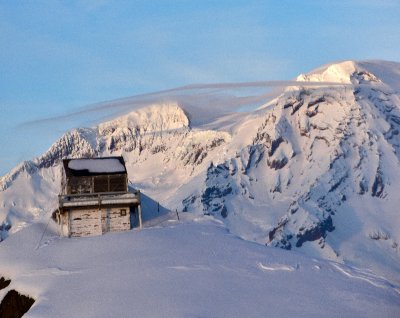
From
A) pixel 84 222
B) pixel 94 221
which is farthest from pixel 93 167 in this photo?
pixel 84 222

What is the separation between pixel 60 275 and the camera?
56312 mm

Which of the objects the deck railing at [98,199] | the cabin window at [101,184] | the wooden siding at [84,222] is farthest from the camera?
the cabin window at [101,184]

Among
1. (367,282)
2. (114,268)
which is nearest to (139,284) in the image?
(114,268)

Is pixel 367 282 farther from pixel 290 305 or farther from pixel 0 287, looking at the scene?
pixel 0 287

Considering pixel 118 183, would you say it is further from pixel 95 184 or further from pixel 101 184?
pixel 95 184

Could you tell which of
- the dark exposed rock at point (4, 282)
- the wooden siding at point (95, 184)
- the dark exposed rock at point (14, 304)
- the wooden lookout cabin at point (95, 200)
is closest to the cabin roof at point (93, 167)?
the wooden lookout cabin at point (95, 200)

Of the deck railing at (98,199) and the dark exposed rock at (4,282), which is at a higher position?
the deck railing at (98,199)

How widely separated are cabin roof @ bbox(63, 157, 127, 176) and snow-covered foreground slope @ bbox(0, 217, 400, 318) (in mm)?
9320

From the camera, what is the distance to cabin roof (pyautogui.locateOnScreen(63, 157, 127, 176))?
77.0 m

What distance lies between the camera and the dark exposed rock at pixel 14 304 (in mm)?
54241

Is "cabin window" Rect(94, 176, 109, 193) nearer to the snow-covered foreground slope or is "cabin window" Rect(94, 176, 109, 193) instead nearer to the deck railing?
the deck railing

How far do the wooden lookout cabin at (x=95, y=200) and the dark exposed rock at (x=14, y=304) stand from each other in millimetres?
16452

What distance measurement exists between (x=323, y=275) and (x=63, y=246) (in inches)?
→ 586

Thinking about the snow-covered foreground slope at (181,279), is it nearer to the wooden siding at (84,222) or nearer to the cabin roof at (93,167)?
the wooden siding at (84,222)
